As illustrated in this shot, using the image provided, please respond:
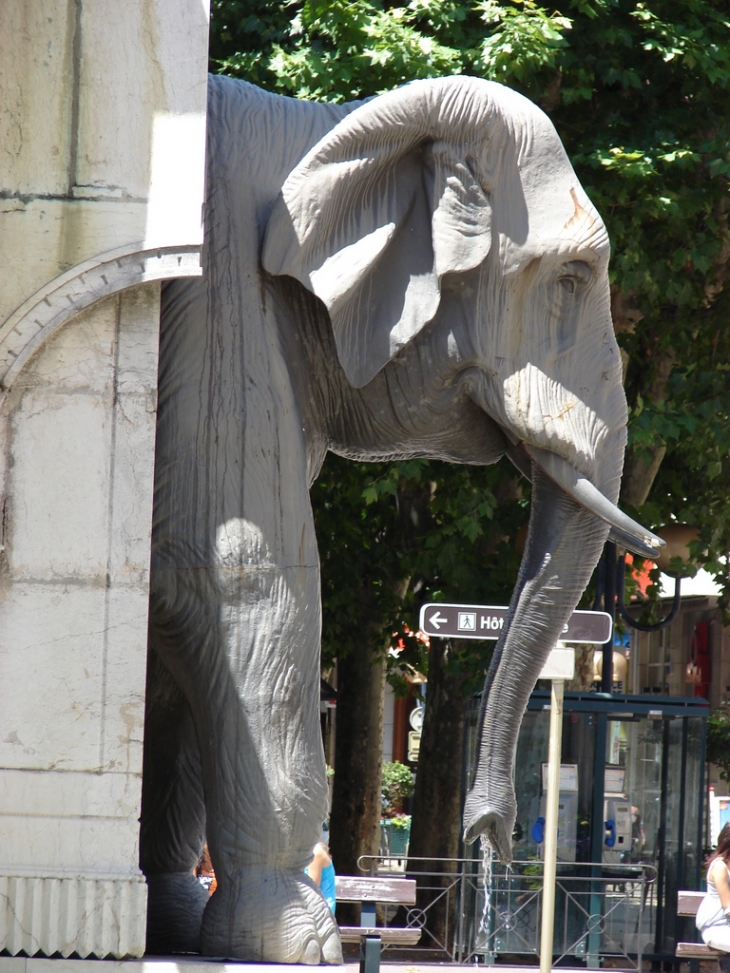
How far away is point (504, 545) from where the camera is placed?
37.7ft

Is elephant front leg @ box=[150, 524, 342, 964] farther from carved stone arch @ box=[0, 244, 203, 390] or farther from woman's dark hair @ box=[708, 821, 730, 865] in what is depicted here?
woman's dark hair @ box=[708, 821, 730, 865]

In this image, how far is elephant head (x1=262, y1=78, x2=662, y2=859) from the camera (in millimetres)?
3078

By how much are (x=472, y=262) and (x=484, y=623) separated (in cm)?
516

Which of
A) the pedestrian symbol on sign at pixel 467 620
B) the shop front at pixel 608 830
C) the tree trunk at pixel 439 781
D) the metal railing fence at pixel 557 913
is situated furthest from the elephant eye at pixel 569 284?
the tree trunk at pixel 439 781

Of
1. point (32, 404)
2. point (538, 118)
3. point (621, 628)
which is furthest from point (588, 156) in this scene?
point (32, 404)

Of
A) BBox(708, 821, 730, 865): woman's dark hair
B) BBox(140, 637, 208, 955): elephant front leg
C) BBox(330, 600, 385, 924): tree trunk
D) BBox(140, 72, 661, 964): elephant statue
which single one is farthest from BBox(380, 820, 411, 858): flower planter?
BBox(140, 72, 661, 964): elephant statue

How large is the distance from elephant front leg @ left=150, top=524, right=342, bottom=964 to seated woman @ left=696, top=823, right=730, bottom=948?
5535 millimetres

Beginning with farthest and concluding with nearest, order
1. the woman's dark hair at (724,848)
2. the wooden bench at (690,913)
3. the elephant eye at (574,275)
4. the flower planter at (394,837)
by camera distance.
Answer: the flower planter at (394,837)
the wooden bench at (690,913)
the woman's dark hair at (724,848)
the elephant eye at (574,275)

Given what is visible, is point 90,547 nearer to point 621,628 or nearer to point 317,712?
point 317,712

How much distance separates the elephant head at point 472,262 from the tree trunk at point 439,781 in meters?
9.48

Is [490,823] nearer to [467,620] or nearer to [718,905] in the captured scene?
[467,620]

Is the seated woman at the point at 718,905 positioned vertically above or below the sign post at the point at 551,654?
below

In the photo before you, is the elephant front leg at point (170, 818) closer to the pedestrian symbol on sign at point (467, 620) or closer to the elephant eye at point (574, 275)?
the elephant eye at point (574, 275)

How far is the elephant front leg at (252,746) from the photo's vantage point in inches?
115
